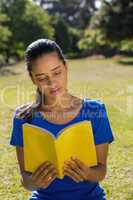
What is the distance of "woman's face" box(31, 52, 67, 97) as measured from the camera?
269 centimetres

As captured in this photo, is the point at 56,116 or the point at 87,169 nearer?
the point at 87,169

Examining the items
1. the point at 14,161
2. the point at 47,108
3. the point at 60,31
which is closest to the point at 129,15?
the point at 60,31

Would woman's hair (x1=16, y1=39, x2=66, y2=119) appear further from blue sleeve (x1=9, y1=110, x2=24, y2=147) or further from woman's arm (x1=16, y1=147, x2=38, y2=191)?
woman's arm (x1=16, y1=147, x2=38, y2=191)

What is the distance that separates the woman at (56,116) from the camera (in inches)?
106

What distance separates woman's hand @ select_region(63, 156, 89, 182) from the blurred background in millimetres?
2506

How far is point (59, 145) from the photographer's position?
95.1 inches

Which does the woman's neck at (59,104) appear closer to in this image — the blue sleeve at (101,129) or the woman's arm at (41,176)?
the blue sleeve at (101,129)

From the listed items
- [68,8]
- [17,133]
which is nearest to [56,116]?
[17,133]

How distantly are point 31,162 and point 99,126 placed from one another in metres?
0.46

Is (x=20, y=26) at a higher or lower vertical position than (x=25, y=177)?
lower

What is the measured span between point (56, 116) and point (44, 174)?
1.29 ft

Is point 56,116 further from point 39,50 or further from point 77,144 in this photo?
point 39,50

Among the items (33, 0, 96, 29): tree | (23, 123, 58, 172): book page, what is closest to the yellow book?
(23, 123, 58, 172): book page

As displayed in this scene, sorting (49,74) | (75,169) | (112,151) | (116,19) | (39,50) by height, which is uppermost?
(39,50)
